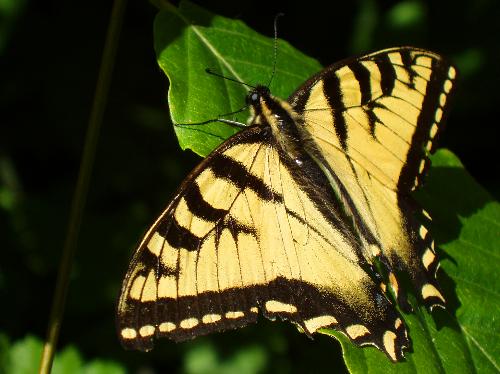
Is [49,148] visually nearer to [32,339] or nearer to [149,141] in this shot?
[149,141]

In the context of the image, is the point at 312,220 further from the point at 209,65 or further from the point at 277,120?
the point at 209,65

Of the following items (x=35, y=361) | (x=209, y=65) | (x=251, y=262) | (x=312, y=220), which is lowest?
(x=35, y=361)

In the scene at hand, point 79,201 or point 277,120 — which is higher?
point 277,120

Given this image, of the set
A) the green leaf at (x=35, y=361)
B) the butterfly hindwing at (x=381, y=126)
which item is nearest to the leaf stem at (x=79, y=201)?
the butterfly hindwing at (x=381, y=126)

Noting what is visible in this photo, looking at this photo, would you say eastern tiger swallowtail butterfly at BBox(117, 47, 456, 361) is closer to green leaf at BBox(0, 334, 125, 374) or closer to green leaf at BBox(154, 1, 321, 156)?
green leaf at BBox(154, 1, 321, 156)

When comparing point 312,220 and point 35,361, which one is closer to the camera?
point 312,220

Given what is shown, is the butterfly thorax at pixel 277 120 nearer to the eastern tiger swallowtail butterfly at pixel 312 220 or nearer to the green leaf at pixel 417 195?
the eastern tiger swallowtail butterfly at pixel 312 220

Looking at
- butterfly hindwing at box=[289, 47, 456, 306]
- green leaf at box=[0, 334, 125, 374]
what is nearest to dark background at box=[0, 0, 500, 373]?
green leaf at box=[0, 334, 125, 374]

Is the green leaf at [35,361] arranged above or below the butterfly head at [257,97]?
below

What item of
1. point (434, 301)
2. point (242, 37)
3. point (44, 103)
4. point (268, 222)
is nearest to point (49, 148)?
point (44, 103)

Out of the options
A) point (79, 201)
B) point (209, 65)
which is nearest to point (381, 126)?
point (209, 65)
